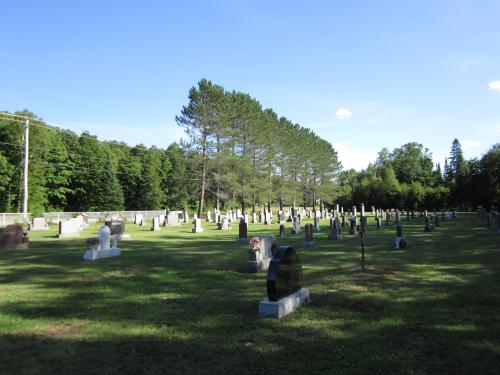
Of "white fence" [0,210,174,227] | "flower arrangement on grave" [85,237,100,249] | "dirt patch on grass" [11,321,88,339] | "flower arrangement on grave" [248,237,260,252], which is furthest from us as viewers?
"white fence" [0,210,174,227]

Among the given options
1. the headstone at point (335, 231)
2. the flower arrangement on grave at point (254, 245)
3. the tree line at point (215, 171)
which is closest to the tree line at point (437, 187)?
the tree line at point (215, 171)

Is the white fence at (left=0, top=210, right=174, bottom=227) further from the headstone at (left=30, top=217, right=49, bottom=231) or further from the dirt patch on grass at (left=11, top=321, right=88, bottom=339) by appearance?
the dirt patch on grass at (left=11, top=321, right=88, bottom=339)

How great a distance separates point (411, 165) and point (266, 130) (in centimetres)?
5059

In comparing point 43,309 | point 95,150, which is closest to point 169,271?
point 43,309

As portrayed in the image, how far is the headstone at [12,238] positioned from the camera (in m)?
16.6

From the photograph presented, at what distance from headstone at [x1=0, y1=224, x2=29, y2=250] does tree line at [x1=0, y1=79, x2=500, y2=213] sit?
2468cm

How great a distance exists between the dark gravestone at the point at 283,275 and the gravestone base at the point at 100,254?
869 cm

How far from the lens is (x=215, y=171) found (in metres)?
47.6

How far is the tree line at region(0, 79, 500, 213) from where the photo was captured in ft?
153

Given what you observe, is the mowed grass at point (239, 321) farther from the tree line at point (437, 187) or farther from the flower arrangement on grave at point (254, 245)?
the tree line at point (437, 187)

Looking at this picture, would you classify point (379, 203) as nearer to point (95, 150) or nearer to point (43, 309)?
point (95, 150)

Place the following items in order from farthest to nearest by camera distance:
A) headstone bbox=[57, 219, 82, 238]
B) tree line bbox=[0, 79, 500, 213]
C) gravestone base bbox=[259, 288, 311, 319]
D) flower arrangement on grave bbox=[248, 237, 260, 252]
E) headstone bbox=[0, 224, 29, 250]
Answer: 1. tree line bbox=[0, 79, 500, 213]
2. headstone bbox=[57, 219, 82, 238]
3. headstone bbox=[0, 224, 29, 250]
4. flower arrangement on grave bbox=[248, 237, 260, 252]
5. gravestone base bbox=[259, 288, 311, 319]

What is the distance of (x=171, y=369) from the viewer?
462 cm

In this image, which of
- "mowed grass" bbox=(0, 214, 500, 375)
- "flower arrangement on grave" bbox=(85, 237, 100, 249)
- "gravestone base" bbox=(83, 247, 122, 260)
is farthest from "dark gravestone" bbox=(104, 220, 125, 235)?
"mowed grass" bbox=(0, 214, 500, 375)
